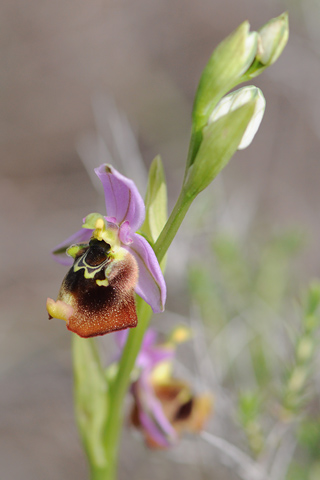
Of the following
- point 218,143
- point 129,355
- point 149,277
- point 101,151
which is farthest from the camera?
point 101,151

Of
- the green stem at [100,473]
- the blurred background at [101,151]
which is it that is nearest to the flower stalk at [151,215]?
the green stem at [100,473]

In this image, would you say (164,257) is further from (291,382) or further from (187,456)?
(187,456)

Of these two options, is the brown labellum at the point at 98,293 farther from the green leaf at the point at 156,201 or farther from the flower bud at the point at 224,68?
the flower bud at the point at 224,68

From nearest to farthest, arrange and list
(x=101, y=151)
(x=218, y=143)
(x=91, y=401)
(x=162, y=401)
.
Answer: (x=218, y=143) < (x=91, y=401) < (x=162, y=401) < (x=101, y=151)

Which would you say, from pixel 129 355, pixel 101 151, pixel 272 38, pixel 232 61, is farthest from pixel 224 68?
pixel 101 151

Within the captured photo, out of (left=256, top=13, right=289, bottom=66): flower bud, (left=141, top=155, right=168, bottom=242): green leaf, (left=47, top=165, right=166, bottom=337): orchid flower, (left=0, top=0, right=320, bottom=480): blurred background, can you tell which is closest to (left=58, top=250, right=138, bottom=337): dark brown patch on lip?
(left=47, top=165, right=166, bottom=337): orchid flower

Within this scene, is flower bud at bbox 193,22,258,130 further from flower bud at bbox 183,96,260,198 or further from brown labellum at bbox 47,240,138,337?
brown labellum at bbox 47,240,138,337

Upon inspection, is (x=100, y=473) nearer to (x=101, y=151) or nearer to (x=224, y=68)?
(x=224, y=68)

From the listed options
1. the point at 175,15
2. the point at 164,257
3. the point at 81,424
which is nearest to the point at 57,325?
the point at 81,424
